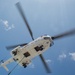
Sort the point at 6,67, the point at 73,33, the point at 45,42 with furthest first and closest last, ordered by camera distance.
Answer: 1. the point at 6,67
2. the point at 45,42
3. the point at 73,33

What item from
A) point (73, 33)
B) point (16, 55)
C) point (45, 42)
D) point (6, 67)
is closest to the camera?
point (73, 33)

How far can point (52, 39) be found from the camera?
43125mm

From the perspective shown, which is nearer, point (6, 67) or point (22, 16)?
point (22, 16)

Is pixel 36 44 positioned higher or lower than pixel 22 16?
lower

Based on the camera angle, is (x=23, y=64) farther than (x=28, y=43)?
Yes

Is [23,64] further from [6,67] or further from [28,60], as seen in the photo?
[6,67]

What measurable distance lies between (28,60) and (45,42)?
609 centimetres

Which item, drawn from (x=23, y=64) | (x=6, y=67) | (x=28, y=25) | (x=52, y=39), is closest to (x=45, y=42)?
(x=52, y=39)

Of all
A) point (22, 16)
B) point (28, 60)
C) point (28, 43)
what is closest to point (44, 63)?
point (28, 60)

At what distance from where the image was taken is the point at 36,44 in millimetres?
42406

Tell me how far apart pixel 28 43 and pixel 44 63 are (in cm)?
627

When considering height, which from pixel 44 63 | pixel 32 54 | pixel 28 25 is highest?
pixel 28 25

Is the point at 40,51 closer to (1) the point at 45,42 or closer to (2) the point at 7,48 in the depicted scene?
(1) the point at 45,42

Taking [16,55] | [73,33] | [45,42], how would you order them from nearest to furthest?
[73,33] → [45,42] → [16,55]
